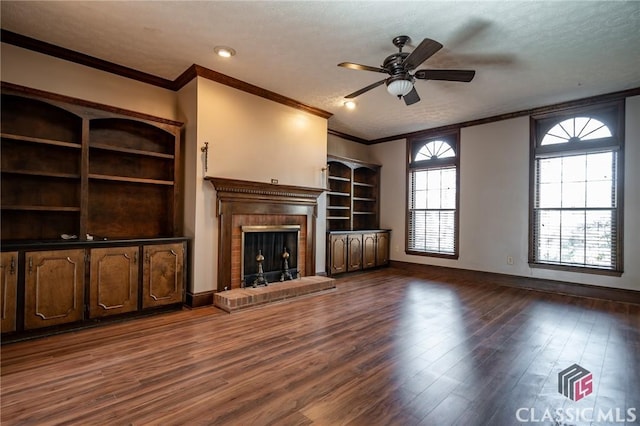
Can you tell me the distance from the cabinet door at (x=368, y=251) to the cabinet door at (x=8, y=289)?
4.98m

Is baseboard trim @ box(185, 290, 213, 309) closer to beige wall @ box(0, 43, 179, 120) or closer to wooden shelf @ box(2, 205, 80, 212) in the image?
wooden shelf @ box(2, 205, 80, 212)

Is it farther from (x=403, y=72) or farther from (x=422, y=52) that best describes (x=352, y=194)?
(x=422, y=52)

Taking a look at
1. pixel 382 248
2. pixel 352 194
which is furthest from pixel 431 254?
pixel 352 194

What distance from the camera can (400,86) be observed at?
3.13 meters

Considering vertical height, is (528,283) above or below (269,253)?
below

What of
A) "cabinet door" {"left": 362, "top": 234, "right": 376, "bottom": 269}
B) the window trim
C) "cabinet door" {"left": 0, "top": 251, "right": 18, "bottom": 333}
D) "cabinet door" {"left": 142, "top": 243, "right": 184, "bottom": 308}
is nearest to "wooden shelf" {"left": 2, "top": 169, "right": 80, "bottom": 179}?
"cabinet door" {"left": 0, "top": 251, "right": 18, "bottom": 333}

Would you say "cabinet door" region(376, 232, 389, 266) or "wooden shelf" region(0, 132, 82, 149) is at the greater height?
"wooden shelf" region(0, 132, 82, 149)

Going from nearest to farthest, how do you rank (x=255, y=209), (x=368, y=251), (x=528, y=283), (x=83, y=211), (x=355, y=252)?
(x=83, y=211) → (x=255, y=209) → (x=528, y=283) → (x=355, y=252) → (x=368, y=251)

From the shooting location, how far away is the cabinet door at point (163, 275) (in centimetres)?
339

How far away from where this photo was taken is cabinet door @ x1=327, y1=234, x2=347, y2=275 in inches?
219

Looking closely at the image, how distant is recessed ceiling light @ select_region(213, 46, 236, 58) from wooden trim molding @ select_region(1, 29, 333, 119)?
45 centimetres

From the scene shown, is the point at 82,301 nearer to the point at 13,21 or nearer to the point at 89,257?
the point at 89,257

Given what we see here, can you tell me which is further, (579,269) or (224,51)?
(579,269)

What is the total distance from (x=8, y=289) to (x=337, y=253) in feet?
14.0
